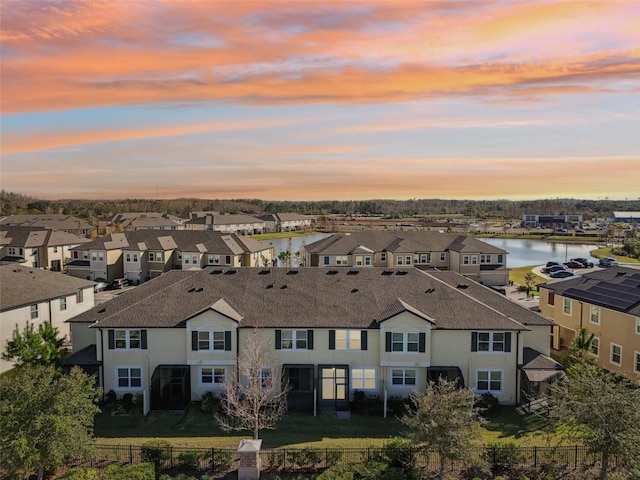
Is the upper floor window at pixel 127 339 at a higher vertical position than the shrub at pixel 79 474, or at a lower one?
higher

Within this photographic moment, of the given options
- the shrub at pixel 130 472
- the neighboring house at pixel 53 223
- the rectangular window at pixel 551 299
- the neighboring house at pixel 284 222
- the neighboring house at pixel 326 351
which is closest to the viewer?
the shrub at pixel 130 472

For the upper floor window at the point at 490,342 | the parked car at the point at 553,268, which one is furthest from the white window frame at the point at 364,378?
the parked car at the point at 553,268

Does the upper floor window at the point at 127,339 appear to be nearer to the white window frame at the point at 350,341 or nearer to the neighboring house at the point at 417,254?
the white window frame at the point at 350,341

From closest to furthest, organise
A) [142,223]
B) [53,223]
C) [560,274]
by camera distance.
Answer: [560,274] < [53,223] < [142,223]

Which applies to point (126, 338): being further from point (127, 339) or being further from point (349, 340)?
point (349, 340)

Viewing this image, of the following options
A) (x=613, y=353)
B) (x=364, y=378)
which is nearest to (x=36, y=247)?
(x=364, y=378)

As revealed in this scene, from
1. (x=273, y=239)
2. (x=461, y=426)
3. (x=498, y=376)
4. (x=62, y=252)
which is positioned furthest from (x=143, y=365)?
(x=273, y=239)
